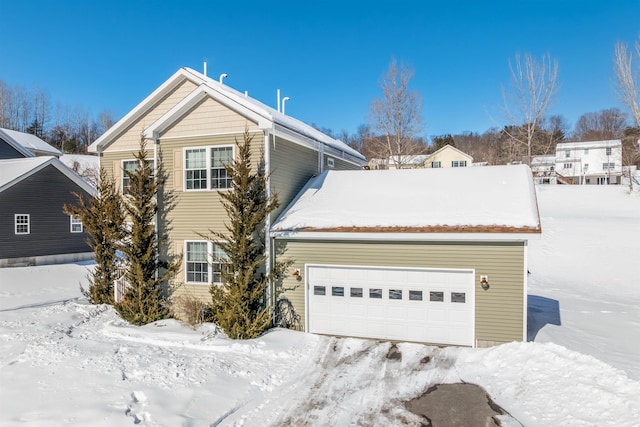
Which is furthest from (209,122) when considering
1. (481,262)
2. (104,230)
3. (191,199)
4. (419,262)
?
(481,262)

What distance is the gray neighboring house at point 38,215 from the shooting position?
18.8 m

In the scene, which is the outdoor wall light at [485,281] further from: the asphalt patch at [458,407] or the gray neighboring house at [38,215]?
the gray neighboring house at [38,215]

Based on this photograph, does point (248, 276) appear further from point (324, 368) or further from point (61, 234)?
point (61, 234)

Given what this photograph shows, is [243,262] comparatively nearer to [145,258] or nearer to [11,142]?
[145,258]

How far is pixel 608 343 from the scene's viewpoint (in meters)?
9.20

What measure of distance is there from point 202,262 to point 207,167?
2.98 meters

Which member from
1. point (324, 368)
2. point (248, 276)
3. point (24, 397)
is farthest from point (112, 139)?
point (324, 368)

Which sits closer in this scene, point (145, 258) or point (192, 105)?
point (145, 258)

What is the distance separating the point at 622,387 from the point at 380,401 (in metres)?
4.31

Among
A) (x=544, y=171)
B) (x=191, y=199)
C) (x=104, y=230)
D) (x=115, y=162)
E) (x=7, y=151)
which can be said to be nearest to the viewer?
(x=191, y=199)

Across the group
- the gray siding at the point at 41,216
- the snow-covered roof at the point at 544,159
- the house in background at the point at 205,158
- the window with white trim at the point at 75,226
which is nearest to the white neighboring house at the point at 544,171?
the snow-covered roof at the point at 544,159

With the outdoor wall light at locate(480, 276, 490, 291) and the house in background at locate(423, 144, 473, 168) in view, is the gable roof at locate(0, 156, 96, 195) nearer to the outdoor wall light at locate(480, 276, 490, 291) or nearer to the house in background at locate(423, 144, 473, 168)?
the outdoor wall light at locate(480, 276, 490, 291)

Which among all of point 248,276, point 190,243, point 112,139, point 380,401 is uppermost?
point 112,139

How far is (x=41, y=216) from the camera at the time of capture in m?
20.2
